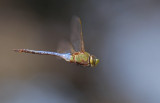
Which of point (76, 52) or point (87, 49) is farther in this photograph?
point (87, 49)

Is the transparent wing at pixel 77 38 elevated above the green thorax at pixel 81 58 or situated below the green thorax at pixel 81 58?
above

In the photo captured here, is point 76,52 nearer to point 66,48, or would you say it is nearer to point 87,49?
point 66,48

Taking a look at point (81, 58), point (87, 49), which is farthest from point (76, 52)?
point (87, 49)

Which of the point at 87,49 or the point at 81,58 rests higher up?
the point at 87,49

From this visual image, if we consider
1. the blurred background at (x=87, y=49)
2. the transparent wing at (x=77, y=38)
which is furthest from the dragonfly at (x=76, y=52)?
the blurred background at (x=87, y=49)

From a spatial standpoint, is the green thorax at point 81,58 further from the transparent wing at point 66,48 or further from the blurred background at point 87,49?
the blurred background at point 87,49
